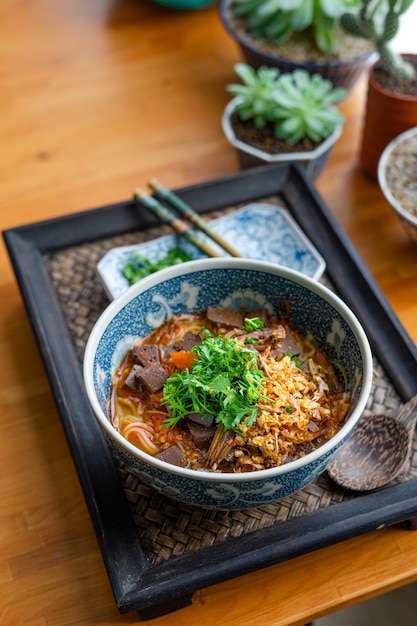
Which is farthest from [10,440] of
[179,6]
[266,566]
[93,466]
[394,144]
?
[179,6]

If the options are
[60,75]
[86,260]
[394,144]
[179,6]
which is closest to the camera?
[86,260]

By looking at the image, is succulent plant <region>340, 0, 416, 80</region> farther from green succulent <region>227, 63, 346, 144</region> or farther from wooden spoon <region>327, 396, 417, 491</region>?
wooden spoon <region>327, 396, 417, 491</region>

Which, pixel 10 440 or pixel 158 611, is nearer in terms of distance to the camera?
pixel 158 611

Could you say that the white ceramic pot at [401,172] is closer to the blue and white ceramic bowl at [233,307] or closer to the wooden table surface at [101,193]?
the wooden table surface at [101,193]

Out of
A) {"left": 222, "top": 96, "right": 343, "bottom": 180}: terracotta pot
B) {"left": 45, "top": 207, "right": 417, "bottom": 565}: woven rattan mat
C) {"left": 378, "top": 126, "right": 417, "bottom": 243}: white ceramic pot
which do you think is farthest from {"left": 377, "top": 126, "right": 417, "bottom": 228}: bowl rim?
{"left": 45, "top": 207, "right": 417, "bottom": 565}: woven rattan mat

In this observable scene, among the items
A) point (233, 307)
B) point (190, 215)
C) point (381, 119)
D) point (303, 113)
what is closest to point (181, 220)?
point (190, 215)

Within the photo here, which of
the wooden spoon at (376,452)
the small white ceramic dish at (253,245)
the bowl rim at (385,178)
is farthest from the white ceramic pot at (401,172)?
the wooden spoon at (376,452)

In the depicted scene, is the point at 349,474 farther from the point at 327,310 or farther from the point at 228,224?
the point at 228,224
